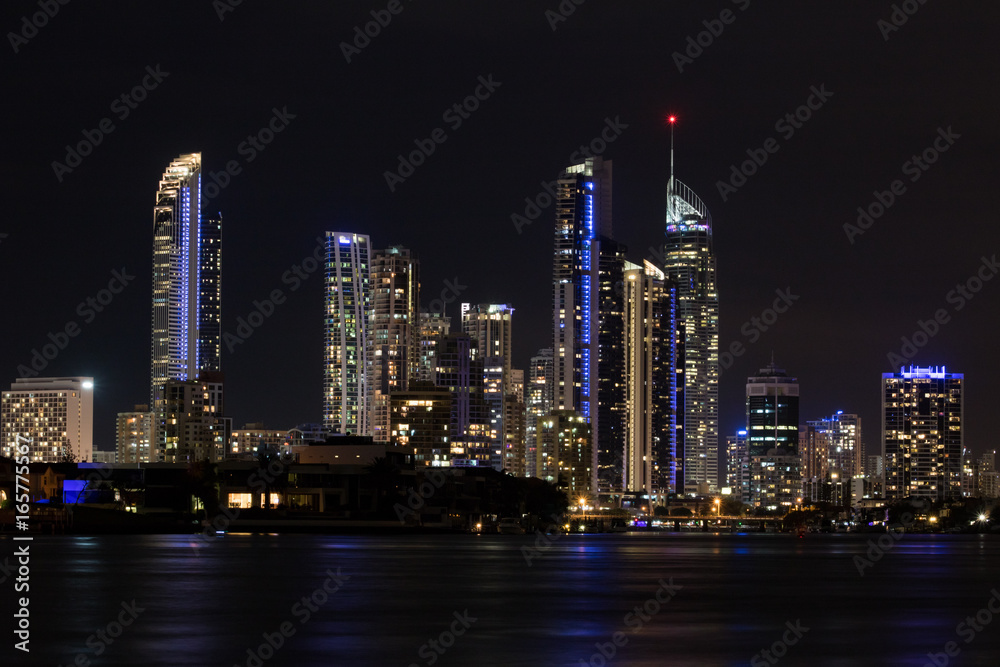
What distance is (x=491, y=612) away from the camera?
63.1 metres

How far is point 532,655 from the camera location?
46.8m

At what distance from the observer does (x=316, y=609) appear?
63.5 metres

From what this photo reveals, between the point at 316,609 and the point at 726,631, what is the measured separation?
17711 mm

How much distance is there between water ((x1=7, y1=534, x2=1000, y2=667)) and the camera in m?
47.6

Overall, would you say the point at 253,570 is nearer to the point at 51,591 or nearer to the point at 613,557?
the point at 51,591

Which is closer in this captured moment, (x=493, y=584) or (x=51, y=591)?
(x=51, y=591)

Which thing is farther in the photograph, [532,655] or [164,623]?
[164,623]

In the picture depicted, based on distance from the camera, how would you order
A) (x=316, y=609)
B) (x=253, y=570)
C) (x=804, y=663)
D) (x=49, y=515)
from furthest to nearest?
(x=49, y=515)
(x=253, y=570)
(x=316, y=609)
(x=804, y=663)

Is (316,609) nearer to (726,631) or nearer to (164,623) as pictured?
(164,623)

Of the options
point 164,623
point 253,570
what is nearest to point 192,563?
point 253,570

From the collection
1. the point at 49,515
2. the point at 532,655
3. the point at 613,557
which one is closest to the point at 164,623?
the point at 532,655

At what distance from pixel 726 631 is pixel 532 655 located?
1174cm

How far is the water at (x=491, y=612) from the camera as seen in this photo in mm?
47562

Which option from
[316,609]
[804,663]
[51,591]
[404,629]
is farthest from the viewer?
[51,591]
